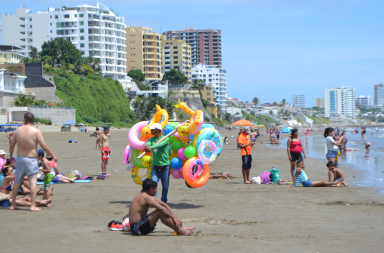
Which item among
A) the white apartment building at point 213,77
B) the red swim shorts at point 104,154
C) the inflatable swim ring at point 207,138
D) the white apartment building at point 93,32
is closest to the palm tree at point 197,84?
the white apartment building at point 213,77

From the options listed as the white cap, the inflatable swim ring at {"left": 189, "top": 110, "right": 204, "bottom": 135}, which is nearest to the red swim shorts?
the inflatable swim ring at {"left": 189, "top": 110, "right": 204, "bottom": 135}

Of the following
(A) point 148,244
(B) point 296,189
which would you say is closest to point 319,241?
(A) point 148,244

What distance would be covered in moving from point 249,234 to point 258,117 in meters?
161

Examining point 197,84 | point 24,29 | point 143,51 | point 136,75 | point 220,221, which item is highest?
point 24,29

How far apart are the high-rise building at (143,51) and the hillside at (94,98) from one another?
32.7 meters

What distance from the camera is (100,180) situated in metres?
13.2

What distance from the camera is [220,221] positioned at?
7.32 m

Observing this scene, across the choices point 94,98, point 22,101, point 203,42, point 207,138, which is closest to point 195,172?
point 207,138

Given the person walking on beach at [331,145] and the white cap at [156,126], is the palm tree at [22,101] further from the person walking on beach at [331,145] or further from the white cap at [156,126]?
the white cap at [156,126]

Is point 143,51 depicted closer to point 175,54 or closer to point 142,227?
point 175,54

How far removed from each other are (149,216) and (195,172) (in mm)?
2545

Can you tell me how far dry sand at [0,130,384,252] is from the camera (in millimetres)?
5660

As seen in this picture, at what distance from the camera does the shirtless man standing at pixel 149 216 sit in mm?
6211

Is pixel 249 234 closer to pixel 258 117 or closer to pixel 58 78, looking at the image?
pixel 58 78
